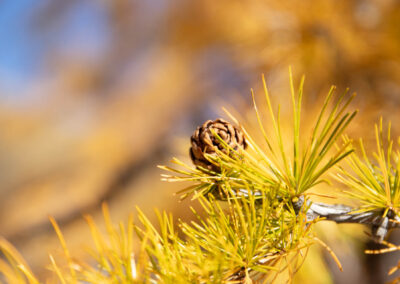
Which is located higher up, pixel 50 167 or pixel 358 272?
pixel 50 167

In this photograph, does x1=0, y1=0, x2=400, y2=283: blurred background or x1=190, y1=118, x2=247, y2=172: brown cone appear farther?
x1=0, y1=0, x2=400, y2=283: blurred background

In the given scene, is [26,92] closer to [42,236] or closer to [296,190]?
[42,236]

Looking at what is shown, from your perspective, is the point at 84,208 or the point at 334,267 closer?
the point at 334,267

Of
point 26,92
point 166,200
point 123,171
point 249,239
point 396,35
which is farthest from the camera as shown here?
point 26,92

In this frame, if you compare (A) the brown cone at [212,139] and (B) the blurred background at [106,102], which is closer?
(A) the brown cone at [212,139]

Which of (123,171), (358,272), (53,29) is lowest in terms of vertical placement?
(358,272)

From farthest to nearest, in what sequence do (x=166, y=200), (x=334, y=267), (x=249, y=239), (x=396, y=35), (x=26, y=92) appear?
(x=26, y=92) → (x=166, y=200) → (x=396, y=35) → (x=334, y=267) → (x=249, y=239)

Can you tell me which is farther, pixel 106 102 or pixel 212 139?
Answer: pixel 106 102

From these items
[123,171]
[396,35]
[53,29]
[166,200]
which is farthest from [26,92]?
[396,35]
